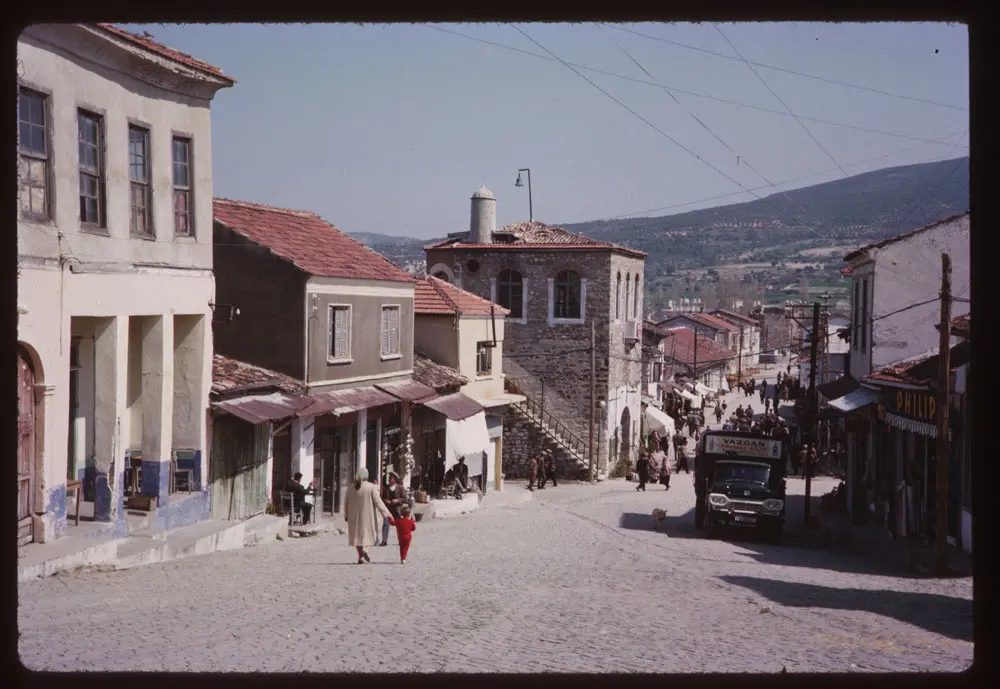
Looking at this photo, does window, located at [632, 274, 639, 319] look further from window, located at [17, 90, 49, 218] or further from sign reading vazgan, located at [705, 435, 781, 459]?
window, located at [17, 90, 49, 218]

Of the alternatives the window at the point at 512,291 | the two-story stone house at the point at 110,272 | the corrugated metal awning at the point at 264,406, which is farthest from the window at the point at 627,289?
the two-story stone house at the point at 110,272

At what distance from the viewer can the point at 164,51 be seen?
56.3 ft

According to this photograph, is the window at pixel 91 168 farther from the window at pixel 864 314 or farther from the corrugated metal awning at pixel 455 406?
the window at pixel 864 314

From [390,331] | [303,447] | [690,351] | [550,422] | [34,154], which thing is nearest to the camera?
[34,154]

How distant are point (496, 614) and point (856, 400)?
16.3 meters

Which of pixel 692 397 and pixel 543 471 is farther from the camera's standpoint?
pixel 692 397

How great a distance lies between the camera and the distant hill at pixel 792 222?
44.7 metres

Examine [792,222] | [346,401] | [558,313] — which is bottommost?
[346,401]

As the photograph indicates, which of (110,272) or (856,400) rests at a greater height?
(110,272)

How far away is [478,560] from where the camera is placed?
59.3 ft

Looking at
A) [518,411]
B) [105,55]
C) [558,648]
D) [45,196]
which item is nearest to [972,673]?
[558,648]

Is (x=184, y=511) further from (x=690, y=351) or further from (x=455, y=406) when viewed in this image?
(x=690, y=351)

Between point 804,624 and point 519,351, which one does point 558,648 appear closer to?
point 804,624

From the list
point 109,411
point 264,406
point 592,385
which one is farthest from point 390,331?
point 592,385
